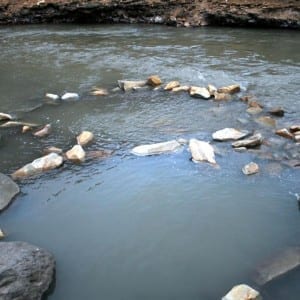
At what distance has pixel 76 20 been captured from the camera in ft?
45.1

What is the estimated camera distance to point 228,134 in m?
5.45

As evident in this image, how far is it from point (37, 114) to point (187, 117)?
2.13m

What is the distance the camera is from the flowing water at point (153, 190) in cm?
334

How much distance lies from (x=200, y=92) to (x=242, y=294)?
4326 mm

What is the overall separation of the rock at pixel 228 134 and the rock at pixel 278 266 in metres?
2.13

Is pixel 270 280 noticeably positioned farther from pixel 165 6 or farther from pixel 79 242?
pixel 165 6

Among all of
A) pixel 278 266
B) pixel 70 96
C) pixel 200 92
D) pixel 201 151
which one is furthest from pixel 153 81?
pixel 278 266

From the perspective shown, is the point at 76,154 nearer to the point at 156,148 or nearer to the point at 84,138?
the point at 84,138

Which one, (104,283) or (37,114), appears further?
(37,114)

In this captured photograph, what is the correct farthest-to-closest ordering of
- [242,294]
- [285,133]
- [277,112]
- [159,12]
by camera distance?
[159,12], [277,112], [285,133], [242,294]

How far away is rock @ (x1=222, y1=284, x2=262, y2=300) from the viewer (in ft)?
9.70

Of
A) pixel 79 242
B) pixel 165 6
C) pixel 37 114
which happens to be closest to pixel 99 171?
pixel 79 242

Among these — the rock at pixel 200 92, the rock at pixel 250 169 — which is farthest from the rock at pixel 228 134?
the rock at pixel 200 92

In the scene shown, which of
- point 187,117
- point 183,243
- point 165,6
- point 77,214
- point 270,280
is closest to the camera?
point 270,280
